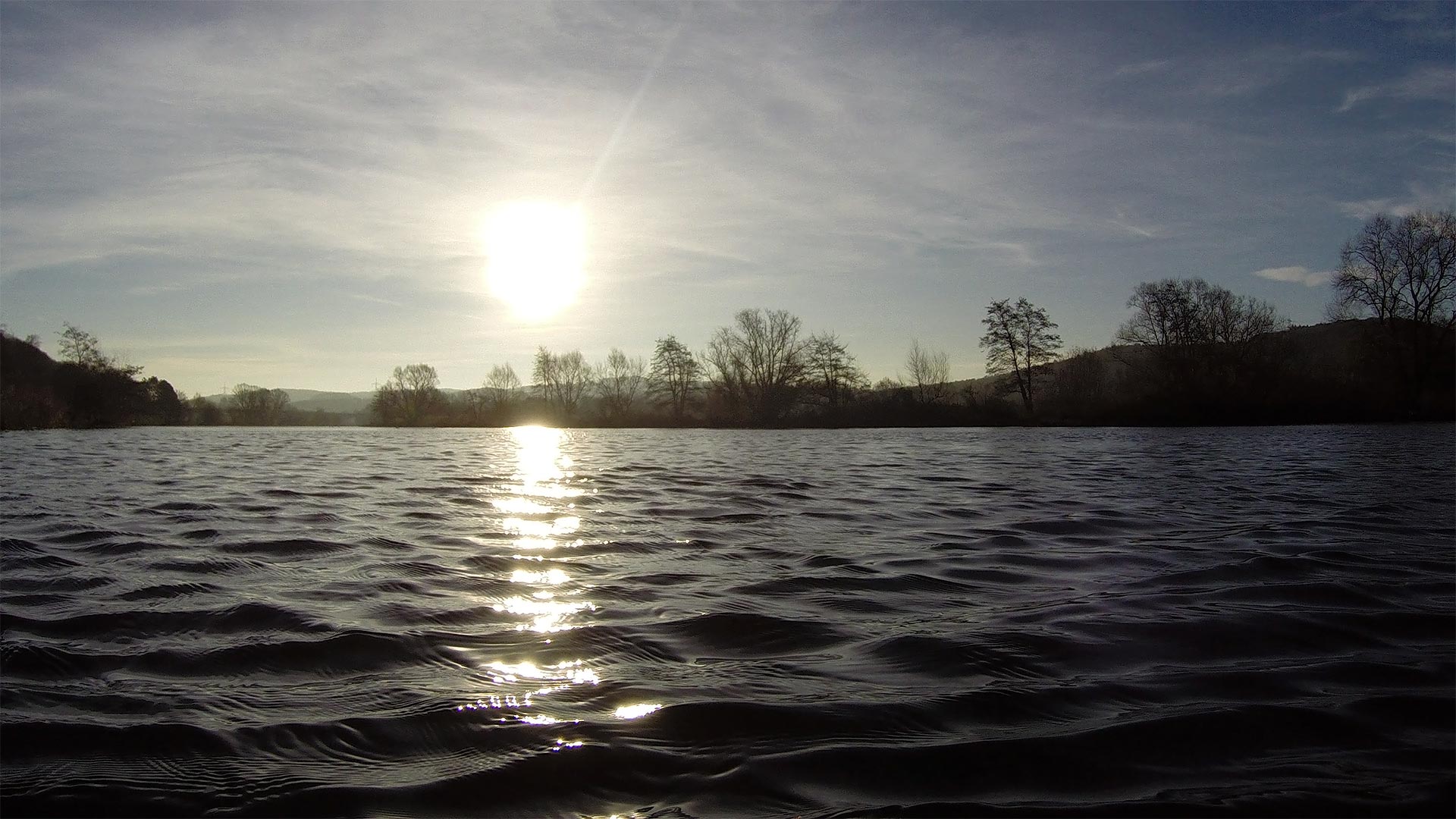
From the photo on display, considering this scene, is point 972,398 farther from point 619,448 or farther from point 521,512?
point 521,512

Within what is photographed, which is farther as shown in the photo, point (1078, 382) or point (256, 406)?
point (256, 406)

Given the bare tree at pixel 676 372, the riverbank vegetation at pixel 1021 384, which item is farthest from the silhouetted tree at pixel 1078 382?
the bare tree at pixel 676 372

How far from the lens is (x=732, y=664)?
375 cm

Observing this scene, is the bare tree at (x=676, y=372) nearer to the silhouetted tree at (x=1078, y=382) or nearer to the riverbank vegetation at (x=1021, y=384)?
the riverbank vegetation at (x=1021, y=384)

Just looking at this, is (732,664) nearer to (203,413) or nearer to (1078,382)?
(1078,382)

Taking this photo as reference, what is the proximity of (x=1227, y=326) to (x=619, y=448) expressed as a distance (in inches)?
1760

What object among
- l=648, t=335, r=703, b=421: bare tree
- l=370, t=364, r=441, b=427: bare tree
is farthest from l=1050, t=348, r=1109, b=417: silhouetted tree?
l=370, t=364, r=441, b=427: bare tree

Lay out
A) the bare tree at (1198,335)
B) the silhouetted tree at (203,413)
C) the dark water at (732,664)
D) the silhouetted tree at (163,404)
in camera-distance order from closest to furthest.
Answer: the dark water at (732,664)
the bare tree at (1198,335)
the silhouetted tree at (163,404)
the silhouetted tree at (203,413)

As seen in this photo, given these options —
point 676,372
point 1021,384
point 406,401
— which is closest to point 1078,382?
point 1021,384

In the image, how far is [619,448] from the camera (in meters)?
31.9

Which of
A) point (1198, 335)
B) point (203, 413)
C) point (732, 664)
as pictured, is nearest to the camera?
point (732, 664)

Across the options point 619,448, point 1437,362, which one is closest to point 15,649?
point 1437,362

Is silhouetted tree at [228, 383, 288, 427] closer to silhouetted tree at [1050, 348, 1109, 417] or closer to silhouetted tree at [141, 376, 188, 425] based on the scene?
silhouetted tree at [141, 376, 188, 425]

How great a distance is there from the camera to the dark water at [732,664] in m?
2.43
